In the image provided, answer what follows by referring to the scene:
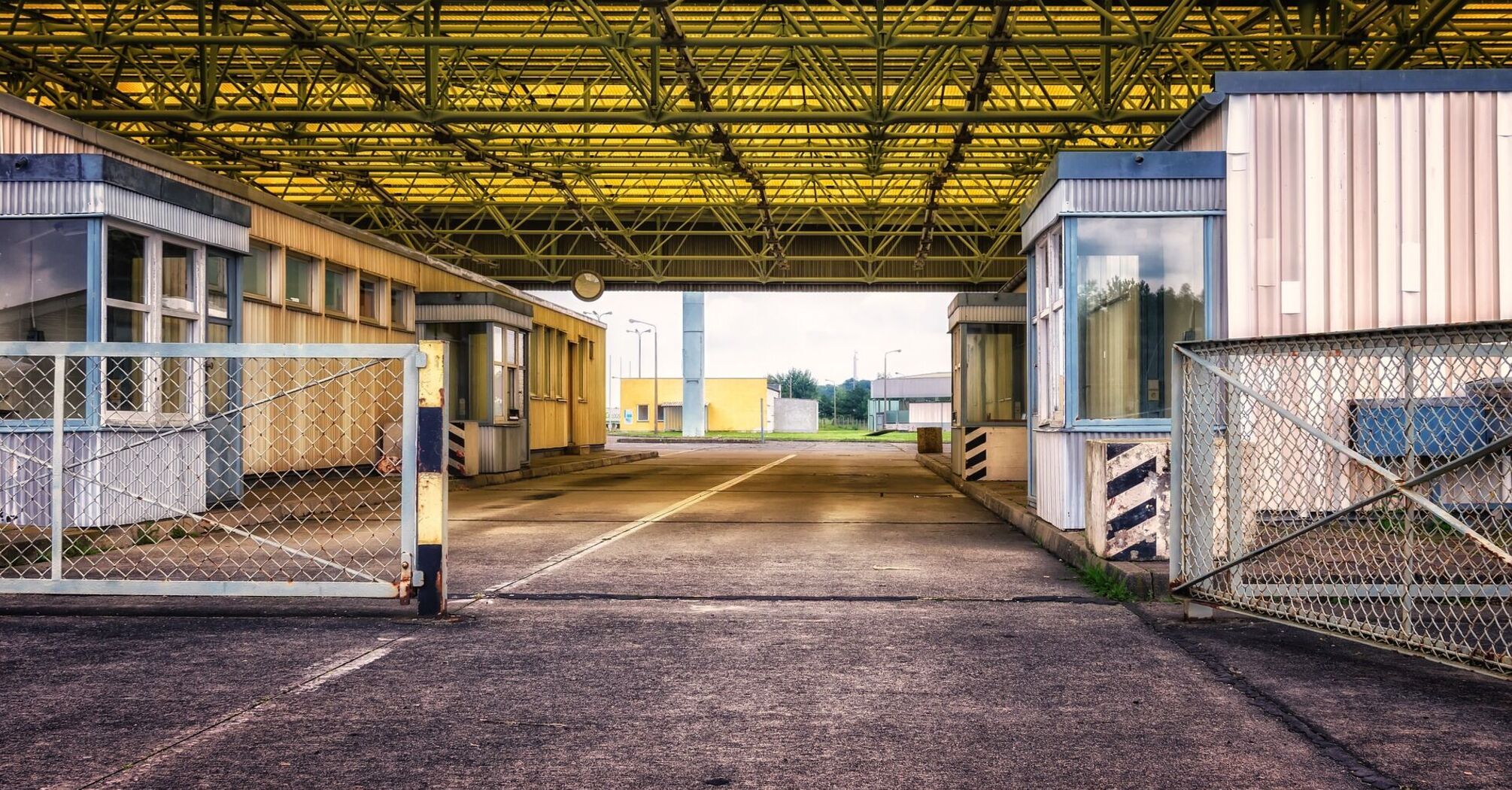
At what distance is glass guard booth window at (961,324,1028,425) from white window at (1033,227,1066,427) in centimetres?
773

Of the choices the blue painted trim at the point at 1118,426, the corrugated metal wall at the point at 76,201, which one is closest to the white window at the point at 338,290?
the corrugated metal wall at the point at 76,201

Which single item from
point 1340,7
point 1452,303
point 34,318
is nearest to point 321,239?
point 34,318

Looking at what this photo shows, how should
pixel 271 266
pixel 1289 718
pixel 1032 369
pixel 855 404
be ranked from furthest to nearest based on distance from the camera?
pixel 855 404
pixel 271 266
pixel 1032 369
pixel 1289 718

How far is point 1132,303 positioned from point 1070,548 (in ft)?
9.21

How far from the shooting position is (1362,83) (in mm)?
10094

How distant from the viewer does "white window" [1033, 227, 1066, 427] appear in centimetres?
1035

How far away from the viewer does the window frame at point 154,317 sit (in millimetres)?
10102

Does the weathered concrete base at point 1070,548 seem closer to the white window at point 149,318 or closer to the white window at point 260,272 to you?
the white window at point 149,318

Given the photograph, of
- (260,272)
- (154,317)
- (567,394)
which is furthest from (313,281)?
(567,394)

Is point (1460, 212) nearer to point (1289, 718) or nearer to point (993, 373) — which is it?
point (1289, 718)

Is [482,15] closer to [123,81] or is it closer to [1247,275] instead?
[123,81]

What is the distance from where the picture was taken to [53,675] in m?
4.91

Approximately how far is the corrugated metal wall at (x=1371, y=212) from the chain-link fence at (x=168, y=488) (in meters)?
7.50

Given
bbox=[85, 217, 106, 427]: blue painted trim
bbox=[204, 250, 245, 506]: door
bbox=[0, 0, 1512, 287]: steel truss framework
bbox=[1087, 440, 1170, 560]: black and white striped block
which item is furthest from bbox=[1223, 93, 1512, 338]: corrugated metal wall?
bbox=[85, 217, 106, 427]: blue painted trim
